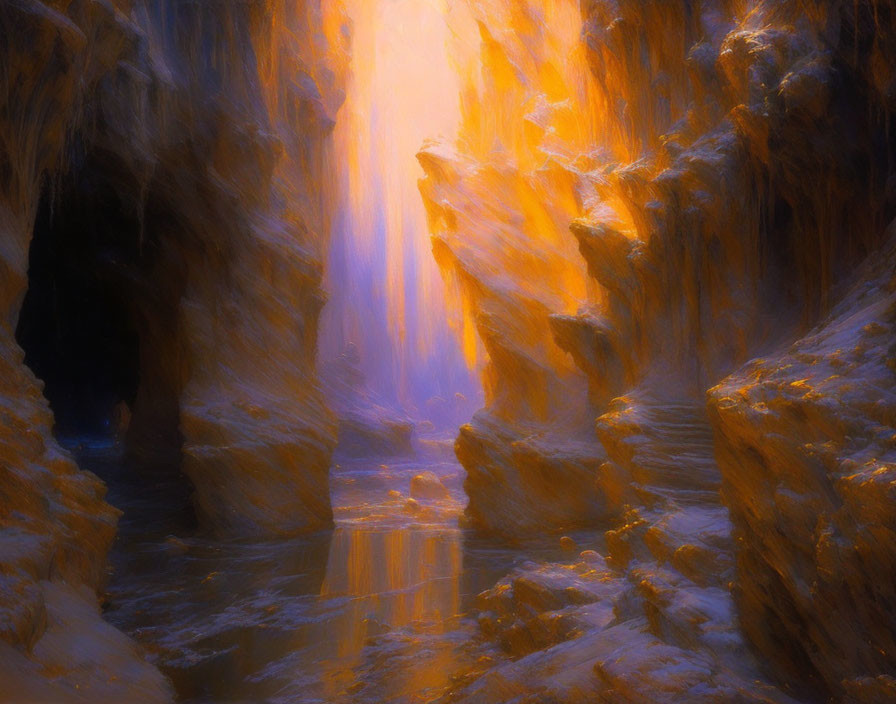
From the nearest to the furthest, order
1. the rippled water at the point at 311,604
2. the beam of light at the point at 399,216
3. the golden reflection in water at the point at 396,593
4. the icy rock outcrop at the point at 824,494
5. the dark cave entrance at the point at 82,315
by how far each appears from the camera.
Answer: the icy rock outcrop at the point at 824,494 < the rippled water at the point at 311,604 < the golden reflection in water at the point at 396,593 < the dark cave entrance at the point at 82,315 < the beam of light at the point at 399,216

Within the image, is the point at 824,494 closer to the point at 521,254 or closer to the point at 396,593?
the point at 396,593

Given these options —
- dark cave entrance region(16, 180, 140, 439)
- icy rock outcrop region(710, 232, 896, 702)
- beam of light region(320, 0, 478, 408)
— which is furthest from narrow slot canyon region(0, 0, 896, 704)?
beam of light region(320, 0, 478, 408)

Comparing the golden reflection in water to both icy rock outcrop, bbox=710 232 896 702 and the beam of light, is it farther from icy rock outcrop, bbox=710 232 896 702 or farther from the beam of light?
the beam of light

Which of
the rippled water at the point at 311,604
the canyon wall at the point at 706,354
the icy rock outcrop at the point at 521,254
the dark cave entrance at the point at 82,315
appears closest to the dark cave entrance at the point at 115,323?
the dark cave entrance at the point at 82,315

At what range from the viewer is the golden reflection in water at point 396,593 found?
7.71 metres

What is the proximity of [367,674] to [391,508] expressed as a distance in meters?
11.7

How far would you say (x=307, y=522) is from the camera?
15258mm

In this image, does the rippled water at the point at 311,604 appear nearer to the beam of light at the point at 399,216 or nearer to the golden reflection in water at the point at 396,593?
the golden reflection in water at the point at 396,593

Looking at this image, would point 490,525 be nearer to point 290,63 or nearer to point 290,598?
point 290,598

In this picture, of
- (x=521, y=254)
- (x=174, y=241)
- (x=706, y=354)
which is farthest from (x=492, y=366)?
(x=706, y=354)

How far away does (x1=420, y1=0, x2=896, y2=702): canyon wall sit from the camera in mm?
4645

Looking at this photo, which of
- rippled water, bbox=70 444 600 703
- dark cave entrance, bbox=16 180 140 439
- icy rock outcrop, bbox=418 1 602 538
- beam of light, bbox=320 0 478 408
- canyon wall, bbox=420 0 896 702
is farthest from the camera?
beam of light, bbox=320 0 478 408

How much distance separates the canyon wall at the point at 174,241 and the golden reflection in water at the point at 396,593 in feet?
5.67

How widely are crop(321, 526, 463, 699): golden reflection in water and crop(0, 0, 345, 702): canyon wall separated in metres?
1.73
